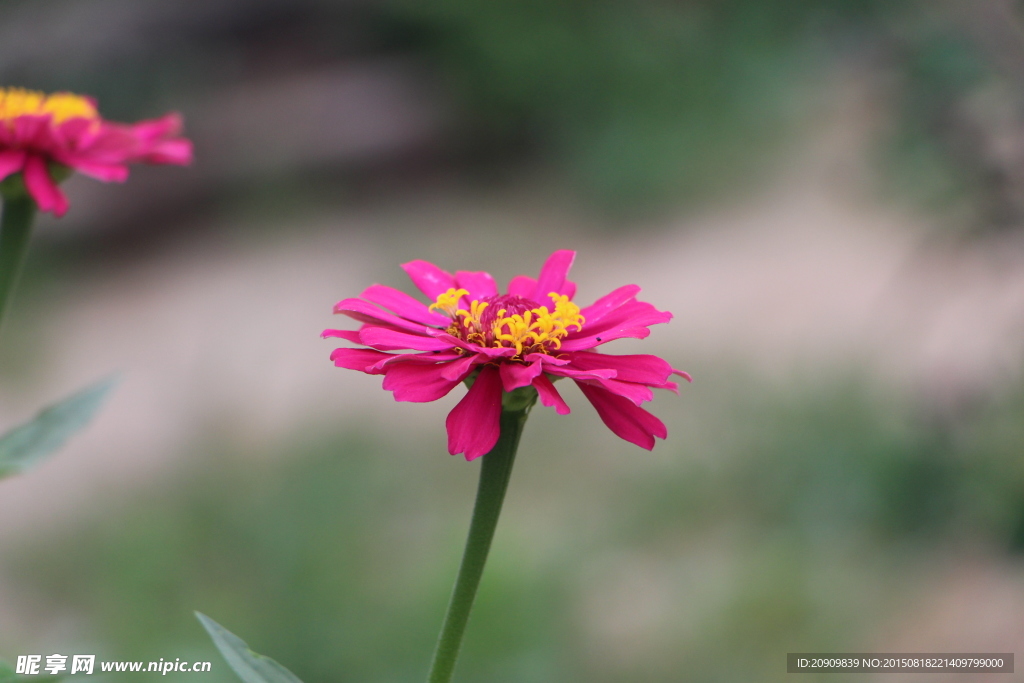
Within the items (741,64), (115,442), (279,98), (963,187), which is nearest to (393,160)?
(279,98)

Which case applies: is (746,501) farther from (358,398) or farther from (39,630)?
(39,630)

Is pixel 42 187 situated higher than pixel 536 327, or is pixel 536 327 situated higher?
pixel 42 187

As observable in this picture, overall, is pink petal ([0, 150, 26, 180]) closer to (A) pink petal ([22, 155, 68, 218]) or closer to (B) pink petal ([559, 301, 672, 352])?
(A) pink petal ([22, 155, 68, 218])

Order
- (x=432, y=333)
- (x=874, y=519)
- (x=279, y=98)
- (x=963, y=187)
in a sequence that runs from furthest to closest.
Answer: (x=279, y=98), (x=874, y=519), (x=963, y=187), (x=432, y=333)

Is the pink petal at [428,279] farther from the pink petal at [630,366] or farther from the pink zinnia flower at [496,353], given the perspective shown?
the pink petal at [630,366]

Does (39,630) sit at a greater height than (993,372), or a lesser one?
lesser

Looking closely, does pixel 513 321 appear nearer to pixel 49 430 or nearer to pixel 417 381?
pixel 417 381

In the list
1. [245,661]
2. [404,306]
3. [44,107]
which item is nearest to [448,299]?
[404,306]
